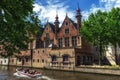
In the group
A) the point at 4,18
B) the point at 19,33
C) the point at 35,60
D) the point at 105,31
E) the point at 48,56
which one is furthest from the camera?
the point at 35,60

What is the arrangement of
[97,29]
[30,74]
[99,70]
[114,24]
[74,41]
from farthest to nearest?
1. [74,41]
2. [97,29]
3. [114,24]
4. [99,70]
5. [30,74]

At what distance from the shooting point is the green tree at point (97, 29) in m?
41.3

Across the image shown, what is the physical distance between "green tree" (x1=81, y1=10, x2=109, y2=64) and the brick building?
540cm

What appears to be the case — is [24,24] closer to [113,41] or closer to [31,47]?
[113,41]

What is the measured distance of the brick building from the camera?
4756 cm

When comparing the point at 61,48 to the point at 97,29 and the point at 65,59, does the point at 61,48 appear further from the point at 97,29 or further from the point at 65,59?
the point at 97,29

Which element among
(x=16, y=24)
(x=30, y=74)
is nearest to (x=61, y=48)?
(x=30, y=74)

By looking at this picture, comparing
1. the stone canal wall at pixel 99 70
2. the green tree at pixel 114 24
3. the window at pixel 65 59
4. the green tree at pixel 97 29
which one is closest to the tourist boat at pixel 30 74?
the stone canal wall at pixel 99 70

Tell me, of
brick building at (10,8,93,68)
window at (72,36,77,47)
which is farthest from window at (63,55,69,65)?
window at (72,36,77,47)

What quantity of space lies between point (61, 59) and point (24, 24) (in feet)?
123

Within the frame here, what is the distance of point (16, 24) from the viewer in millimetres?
10906

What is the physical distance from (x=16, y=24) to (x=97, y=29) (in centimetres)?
3270

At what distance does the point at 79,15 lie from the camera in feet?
162

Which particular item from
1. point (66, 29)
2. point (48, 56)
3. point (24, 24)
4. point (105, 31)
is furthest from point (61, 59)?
point (24, 24)
